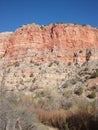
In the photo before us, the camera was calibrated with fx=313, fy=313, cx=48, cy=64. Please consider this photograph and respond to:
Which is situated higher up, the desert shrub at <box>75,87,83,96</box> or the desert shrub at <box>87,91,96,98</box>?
the desert shrub at <box>75,87,83,96</box>

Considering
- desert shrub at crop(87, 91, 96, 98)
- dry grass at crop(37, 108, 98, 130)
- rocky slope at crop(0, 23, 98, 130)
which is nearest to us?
dry grass at crop(37, 108, 98, 130)

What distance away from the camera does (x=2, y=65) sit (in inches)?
A: 2260

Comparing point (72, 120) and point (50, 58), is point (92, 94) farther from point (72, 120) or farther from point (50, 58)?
point (72, 120)

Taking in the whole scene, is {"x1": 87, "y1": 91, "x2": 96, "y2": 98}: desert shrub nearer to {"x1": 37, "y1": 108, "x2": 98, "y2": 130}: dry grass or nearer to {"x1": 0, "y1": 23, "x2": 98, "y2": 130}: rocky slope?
{"x1": 0, "y1": 23, "x2": 98, "y2": 130}: rocky slope

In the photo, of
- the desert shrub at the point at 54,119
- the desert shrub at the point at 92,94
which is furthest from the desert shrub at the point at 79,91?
the desert shrub at the point at 54,119

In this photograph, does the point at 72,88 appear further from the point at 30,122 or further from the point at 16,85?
the point at 30,122

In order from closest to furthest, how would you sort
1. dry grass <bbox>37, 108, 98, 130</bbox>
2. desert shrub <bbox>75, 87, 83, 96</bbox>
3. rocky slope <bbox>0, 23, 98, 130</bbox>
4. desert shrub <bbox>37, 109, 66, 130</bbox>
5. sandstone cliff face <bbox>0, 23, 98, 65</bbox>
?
dry grass <bbox>37, 108, 98, 130</bbox> → desert shrub <bbox>37, 109, 66, 130</bbox> → desert shrub <bbox>75, 87, 83, 96</bbox> → rocky slope <bbox>0, 23, 98, 130</bbox> → sandstone cliff face <bbox>0, 23, 98, 65</bbox>

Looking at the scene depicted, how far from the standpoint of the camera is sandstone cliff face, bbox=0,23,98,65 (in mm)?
56044

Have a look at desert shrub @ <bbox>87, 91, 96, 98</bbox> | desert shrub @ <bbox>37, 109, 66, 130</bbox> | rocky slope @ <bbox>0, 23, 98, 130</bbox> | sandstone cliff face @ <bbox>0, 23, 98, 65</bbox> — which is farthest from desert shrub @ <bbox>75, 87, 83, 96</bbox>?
desert shrub @ <bbox>37, 109, 66, 130</bbox>

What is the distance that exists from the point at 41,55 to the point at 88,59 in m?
8.36

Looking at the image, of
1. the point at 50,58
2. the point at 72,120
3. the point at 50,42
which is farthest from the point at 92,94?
the point at 50,42

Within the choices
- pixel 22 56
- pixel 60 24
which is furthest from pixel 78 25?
pixel 22 56

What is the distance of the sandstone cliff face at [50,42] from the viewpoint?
56.0 m

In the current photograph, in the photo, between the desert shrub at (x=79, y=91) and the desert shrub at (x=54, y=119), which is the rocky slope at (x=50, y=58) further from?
the desert shrub at (x=54, y=119)
